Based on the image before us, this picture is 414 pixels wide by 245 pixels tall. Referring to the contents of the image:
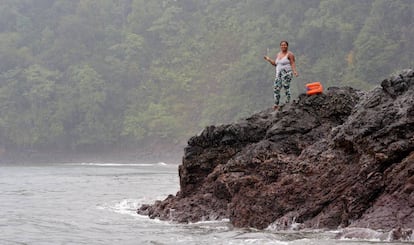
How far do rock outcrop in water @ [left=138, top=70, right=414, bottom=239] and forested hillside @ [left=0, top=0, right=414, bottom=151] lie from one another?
121ft

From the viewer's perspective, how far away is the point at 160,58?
66812mm

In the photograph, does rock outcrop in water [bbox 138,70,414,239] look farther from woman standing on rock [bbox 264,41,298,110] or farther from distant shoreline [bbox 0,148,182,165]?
distant shoreline [bbox 0,148,182,165]

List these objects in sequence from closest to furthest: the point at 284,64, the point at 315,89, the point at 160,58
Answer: the point at 315,89, the point at 284,64, the point at 160,58

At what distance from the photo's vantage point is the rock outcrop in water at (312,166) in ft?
30.3

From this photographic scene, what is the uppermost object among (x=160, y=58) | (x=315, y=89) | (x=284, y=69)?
(x=160, y=58)

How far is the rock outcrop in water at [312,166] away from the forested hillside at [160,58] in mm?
36999

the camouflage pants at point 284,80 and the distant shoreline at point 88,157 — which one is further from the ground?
the distant shoreline at point 88,157

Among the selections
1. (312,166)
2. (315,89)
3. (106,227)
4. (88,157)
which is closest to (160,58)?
(88,157)

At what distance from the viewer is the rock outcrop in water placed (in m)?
9.23

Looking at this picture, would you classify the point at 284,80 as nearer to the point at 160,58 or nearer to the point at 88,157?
the point at 88,157

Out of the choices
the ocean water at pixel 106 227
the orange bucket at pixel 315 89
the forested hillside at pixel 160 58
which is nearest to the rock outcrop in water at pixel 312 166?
the orange bucket at pixel 315 89

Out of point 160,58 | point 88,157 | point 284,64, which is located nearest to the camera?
point 284,64

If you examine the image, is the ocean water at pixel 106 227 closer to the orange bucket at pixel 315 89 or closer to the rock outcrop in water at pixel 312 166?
the rock outcrop in water at pixel 312 166

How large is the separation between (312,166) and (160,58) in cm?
5715
